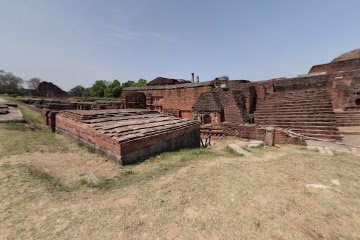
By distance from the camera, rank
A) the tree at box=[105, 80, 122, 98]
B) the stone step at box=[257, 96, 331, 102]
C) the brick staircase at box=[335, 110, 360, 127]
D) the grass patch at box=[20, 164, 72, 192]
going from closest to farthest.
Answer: the grass patch at box=[20, 164, 72, 192] < the brick staircase at box=[335, 110, 360, 127] < the stone step at box=[257, 96, 331, 102] < the tree at box=[105, 80, 122, 98]

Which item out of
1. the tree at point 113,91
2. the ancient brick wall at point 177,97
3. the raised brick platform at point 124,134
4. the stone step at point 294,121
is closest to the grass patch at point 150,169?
the raised brick platform at point 124,134

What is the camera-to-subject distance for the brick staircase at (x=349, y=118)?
11.3 meters

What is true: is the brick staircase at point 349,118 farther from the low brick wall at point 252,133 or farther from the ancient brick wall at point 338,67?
the ancient brick wall at point 338,67

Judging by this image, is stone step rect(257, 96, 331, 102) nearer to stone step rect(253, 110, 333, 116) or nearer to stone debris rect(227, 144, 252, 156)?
stone step rect(253, 110, 333, 116)

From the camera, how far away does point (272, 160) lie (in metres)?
6.42

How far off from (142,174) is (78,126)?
3.70m

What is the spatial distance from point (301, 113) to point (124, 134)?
9491mm

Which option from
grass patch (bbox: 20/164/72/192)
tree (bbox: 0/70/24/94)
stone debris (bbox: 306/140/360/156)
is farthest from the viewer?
tree (bbox: 0/70/24/94)

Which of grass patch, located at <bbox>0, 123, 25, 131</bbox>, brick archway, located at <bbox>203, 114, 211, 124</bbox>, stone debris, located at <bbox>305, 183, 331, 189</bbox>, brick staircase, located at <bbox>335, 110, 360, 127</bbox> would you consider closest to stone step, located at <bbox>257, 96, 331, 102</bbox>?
brick staircase, located at <bbox>335, 110, 360, 127</bbox>

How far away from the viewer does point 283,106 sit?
12.6 meters

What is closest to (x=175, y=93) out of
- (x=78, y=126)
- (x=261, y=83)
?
(x=261, y=83)

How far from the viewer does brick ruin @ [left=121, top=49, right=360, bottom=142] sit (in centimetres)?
1021

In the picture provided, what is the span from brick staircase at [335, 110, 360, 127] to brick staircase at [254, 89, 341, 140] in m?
1.40

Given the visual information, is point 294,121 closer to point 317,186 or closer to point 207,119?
point 207,119
